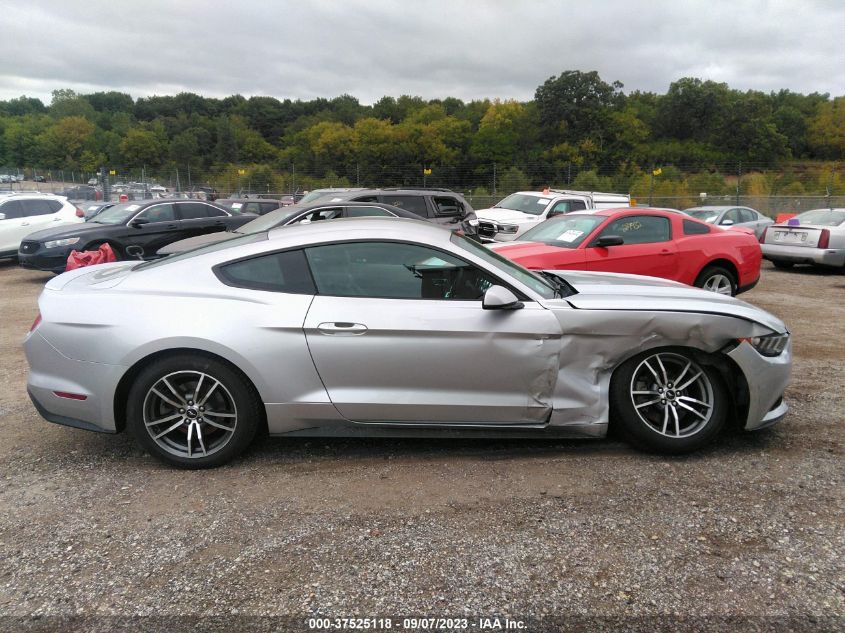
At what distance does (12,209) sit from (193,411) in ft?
42.6

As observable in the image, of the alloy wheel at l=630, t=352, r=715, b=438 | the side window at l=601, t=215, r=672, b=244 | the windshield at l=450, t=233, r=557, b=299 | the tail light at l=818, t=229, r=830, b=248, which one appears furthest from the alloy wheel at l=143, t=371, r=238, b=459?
the tail light at l=818, t=229, r=830, b=248

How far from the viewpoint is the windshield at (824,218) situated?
1295 centimetres

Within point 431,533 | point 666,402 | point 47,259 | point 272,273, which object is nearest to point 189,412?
point 272,273

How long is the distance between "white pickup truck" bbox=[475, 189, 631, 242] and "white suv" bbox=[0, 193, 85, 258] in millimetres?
9484

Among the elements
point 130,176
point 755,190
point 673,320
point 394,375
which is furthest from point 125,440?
point 130,176

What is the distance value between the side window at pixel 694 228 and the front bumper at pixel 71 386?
7383 mm

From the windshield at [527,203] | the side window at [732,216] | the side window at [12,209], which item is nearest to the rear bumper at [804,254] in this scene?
the side window at [732,216]

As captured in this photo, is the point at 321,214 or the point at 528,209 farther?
the point at 528,209

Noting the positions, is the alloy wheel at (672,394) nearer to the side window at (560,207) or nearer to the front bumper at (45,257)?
the front bumper at (45,257)

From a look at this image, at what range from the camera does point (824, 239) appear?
12688 mm

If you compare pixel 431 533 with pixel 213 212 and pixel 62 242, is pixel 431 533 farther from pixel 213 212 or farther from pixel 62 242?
pixel 213 212

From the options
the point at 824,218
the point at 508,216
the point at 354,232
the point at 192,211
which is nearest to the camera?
the point at 354,232

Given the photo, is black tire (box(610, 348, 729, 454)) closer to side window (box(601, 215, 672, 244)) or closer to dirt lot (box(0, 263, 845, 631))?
dirt lot (box(0, 263, 845, 631))

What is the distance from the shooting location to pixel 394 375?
11.9 feet
